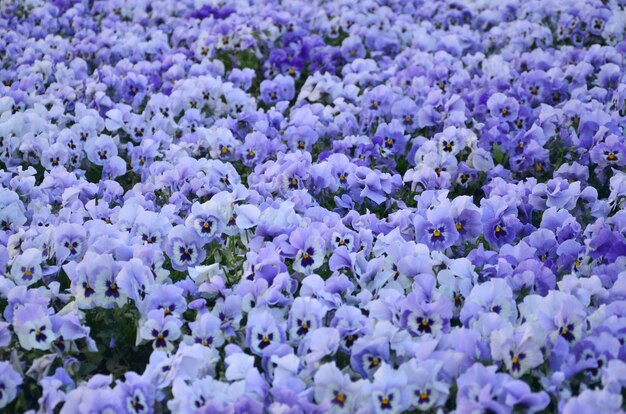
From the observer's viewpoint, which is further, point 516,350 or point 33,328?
point 33,328

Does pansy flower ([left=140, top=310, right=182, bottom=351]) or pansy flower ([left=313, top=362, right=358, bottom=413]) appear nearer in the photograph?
pansy flower ([left=313, top=362, right=358, bottom=413])

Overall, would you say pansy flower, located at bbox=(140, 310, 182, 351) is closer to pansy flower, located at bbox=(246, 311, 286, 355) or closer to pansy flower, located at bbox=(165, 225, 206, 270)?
pansy flower, located at bbox=(246, 311, 286, 355)

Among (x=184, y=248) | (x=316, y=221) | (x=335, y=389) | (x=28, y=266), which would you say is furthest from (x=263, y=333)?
(x=28, y=266)

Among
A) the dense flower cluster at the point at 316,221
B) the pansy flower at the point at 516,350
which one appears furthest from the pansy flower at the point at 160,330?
the pansy flower at the point at 516,350

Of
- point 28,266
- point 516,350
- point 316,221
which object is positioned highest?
point 516,350

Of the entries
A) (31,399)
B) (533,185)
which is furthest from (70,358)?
(533,185)

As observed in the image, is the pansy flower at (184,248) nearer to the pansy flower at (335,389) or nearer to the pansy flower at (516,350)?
the pansy flower at (335,389)

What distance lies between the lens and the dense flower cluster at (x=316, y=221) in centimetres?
300

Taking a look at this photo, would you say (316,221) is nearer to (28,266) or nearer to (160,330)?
(160,330)

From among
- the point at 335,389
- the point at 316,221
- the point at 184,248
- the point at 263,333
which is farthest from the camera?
the point at 316,221

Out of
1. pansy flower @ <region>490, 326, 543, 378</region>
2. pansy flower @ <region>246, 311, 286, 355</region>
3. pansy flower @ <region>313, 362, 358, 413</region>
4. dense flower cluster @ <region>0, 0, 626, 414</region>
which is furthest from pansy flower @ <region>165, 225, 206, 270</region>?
pansy flower @ <region>490, 326, 543, 378</region>

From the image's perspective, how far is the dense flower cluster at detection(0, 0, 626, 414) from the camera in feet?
9.83

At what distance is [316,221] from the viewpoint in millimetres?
4020

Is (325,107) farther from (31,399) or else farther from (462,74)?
(31,399)
